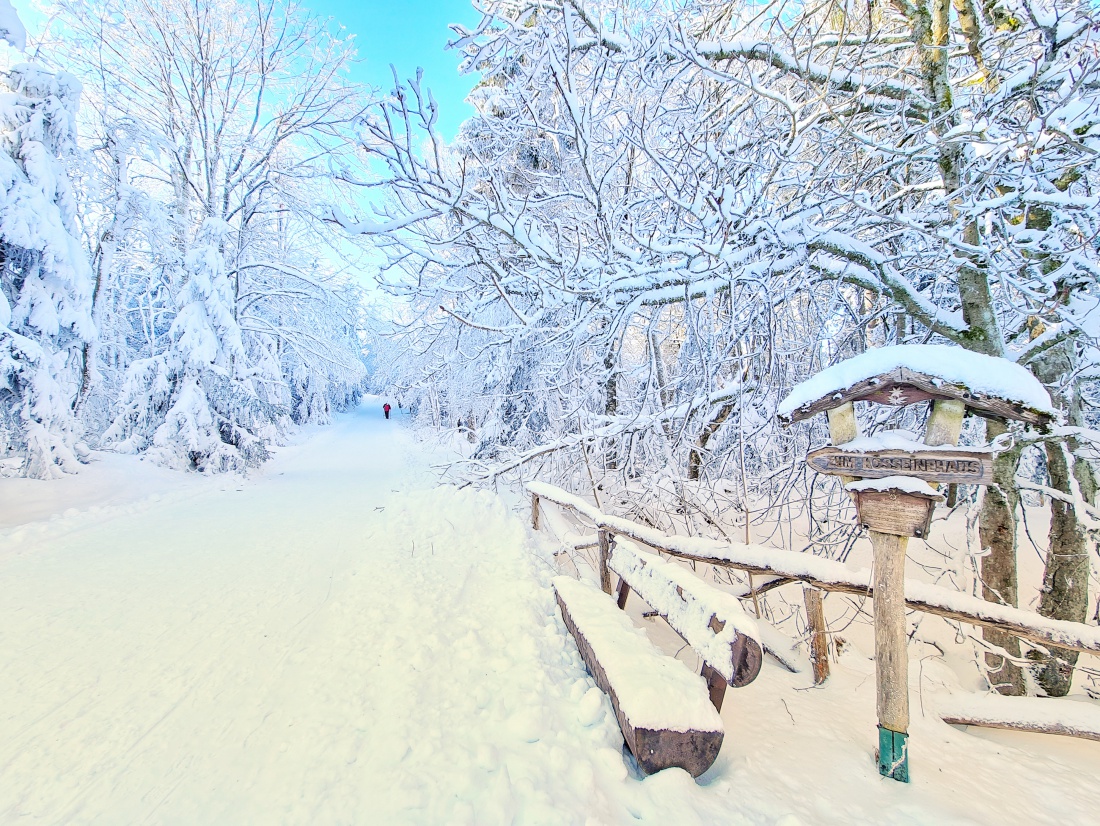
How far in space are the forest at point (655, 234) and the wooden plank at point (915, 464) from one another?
0.82 m

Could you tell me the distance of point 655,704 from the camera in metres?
2.18

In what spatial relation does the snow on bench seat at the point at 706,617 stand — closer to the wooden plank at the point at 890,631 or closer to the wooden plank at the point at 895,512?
the wooden plank at the point at 890,631

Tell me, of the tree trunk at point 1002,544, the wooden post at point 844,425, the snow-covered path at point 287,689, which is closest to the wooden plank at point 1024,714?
the tree trunk at point 1002,544

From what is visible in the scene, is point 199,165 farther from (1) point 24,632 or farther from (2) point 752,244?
(2) point 752,244

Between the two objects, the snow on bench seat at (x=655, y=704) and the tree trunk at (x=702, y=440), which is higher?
the tree trunk at (x=702, y=440)

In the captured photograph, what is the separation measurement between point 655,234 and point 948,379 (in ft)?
7.02

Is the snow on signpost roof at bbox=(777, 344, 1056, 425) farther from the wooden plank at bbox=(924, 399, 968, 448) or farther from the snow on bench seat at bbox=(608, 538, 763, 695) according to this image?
the snow on bench seat at bbox=(608, 538, 763, 695)

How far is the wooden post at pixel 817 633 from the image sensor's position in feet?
10.0

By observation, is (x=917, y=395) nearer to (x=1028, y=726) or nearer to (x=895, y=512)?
(x=895, y=512)

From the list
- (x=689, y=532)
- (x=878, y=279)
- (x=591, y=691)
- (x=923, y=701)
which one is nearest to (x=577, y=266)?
(x=878, y=279)

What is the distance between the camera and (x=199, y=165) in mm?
11320

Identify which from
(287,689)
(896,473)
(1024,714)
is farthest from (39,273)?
(1024,714)

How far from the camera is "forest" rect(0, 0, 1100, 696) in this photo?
9.15 ft

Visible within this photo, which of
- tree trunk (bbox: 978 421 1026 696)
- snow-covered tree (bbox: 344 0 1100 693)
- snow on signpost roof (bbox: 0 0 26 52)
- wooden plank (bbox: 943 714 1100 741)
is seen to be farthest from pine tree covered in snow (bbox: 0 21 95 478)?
tree trunk (bbox: 978 421 1026 696)
